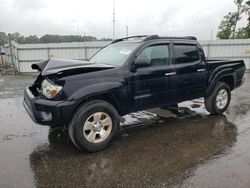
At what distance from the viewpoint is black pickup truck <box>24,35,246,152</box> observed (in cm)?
362

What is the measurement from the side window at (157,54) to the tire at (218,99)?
1.66 meters

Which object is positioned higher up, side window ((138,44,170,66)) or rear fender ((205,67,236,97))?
side window ((138,44,170,66))

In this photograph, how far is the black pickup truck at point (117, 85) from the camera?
3621 millimetres

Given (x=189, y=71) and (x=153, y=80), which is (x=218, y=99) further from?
(x=153, y=80)

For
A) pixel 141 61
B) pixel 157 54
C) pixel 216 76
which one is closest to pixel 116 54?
pixel 141 61

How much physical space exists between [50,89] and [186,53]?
307 centimetres

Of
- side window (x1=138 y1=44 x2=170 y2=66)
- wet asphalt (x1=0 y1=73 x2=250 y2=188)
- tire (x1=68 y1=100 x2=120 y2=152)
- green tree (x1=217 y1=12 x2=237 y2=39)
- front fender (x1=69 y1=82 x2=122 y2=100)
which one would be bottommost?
wet asphalt (x1=0 y1=73 x2=250 y2=188)

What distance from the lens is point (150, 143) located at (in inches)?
168

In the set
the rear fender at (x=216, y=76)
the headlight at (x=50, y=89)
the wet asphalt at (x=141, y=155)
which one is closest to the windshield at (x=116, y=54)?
the headlight at (x=50, y=89)

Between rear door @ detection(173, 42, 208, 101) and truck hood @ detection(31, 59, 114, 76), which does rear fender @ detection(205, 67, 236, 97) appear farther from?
truck hood @ detection(31, 59, 114, 76)

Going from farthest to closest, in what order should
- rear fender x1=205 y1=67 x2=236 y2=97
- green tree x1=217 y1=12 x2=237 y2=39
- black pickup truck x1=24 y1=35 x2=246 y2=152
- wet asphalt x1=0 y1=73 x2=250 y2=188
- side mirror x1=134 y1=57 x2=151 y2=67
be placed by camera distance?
green tree x1=217 y1=12 x2=237 y2=39
rear fender x1=205 y1=67 x2=236 y2=97
side mirror x1=134 y1=57 x2=151 y2=67
black pickup truck x1=24 y1=35 x2=246 y2=152
wet asphalt x1=0 y1=73 x2=250 y2=188

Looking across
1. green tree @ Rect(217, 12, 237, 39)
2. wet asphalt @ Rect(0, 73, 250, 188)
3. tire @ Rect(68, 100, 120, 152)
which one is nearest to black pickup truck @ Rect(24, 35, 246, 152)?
tire @ Rect(68, 100, 120, 152)

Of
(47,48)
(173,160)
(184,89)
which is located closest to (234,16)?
(47,48)

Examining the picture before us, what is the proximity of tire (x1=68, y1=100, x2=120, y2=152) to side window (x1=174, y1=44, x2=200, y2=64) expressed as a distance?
1982mm
